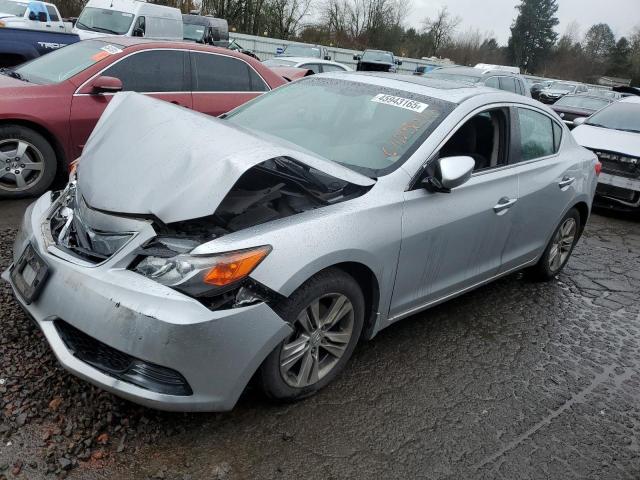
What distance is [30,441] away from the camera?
2383 mm

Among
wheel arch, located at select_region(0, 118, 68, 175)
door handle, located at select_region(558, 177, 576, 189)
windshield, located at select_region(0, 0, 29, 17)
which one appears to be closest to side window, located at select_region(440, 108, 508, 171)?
door handle, located at select_region(558, 177, 576, 189)

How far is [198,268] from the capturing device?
2.36 m

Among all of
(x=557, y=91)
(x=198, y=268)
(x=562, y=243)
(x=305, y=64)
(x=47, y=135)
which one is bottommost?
(x=557, y=91)

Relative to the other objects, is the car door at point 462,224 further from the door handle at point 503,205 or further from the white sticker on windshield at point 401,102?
the white sticker on windshield at point 401,102

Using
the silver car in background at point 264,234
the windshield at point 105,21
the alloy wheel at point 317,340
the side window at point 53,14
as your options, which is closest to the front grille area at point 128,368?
the silver car in background at point 264,234

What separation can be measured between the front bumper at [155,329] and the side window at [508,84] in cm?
1269

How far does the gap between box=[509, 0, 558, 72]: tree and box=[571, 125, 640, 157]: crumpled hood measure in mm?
70423

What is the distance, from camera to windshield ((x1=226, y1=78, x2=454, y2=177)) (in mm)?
3297

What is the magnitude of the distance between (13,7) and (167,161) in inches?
661

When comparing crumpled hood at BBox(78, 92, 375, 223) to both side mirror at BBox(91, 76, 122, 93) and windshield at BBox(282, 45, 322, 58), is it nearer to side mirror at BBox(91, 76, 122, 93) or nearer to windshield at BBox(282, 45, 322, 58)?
side mirror at BBox(91, 76, 122, 93)

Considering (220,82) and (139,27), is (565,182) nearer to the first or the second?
(220,82)

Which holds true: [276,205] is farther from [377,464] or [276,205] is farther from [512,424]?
[512,424]

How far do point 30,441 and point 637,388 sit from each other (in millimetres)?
3445

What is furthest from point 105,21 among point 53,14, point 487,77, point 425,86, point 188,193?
point 188,193
